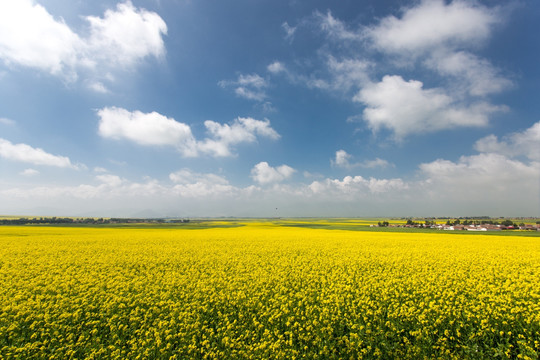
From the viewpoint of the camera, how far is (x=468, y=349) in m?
5.98

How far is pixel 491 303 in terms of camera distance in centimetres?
796

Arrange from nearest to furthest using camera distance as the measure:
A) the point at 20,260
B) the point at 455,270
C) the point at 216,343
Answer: the point at 216,343
the point at 455,270
the point at 20,260

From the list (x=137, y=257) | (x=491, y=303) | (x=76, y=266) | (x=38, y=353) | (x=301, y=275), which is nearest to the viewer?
(x=38, y=353)

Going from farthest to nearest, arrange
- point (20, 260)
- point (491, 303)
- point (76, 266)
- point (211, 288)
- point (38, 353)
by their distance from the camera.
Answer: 1. point (20, 260)
2. point (76, 266)
3. point (211, 288)
4. point (491, 303)
5. point (38, 353)

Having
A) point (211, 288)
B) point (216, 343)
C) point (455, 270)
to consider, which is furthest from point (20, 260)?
point (455, 270)

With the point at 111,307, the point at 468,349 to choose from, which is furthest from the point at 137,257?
the point at 468,349

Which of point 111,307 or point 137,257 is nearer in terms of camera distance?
point 111,307

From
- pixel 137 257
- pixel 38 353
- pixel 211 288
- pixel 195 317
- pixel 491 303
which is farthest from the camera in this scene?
pixel 137 257

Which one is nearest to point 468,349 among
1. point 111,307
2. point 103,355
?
point 103,355

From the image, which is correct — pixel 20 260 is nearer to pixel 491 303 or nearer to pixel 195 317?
pixel 195 317

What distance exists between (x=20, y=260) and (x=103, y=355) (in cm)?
1477

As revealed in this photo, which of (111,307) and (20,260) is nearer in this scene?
(111,307)

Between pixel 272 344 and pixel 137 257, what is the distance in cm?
1406

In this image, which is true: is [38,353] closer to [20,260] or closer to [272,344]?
[272,344]
